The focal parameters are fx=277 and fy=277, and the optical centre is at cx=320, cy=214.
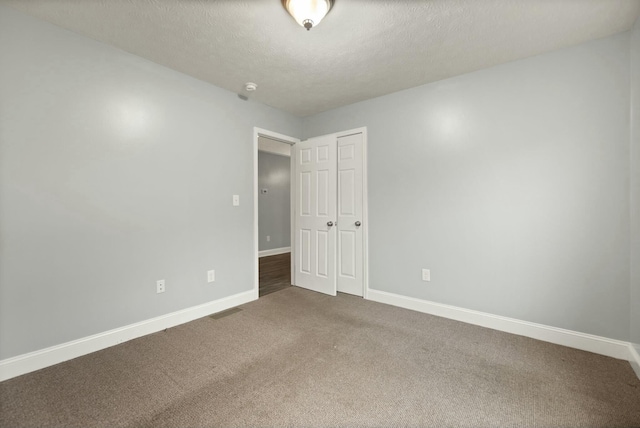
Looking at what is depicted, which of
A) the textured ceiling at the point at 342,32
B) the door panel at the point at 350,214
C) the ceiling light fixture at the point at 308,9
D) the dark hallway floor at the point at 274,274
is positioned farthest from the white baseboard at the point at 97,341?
the ceiling light fixture at the point at 308,9

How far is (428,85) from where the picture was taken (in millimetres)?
2965

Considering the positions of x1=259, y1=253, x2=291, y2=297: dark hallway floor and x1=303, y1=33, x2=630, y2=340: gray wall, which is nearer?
x1=303, y1=33, x2=630, y2=340: gray wall

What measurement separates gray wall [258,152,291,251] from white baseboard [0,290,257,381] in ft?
11.8

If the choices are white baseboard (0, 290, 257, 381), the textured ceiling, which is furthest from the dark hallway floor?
the textured ceiling

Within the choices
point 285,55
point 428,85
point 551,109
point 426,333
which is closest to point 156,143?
point 285,55

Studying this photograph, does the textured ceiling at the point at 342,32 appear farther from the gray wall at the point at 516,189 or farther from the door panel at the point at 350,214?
the door panel at the point at 350,214

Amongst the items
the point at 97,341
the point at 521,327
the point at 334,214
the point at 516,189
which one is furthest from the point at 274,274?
the point at 516,189

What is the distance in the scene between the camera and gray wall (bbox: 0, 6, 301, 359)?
1891 mm

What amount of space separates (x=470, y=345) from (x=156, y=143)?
3272mm

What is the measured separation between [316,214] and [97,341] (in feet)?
8.38

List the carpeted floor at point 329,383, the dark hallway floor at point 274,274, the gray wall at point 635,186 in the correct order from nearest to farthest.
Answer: the carpeted floor at point 329,383 < the gray wall at point 635,186 < the dark hallway floor at point 274,274

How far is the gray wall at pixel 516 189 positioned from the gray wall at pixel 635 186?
0.06m

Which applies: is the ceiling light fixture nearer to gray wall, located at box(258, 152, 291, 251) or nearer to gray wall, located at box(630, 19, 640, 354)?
gray wall, located at box(630, 19, 640, 354)

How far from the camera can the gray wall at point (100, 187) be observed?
6.20ft
